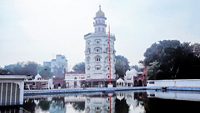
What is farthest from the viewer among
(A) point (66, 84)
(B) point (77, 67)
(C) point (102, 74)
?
(B) point (77, 67)

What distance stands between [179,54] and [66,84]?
83.8ft

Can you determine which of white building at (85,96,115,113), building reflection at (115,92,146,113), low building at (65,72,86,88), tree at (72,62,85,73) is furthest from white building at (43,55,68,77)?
white building at (85,96,115,113)

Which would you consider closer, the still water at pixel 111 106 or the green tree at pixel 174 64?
the still water at pixel 111 106

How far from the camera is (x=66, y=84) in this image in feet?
197

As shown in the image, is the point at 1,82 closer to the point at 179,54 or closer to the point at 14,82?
the point at 14,82

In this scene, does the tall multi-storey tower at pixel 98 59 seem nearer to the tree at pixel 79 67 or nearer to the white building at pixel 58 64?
the tree at pixel 79 67

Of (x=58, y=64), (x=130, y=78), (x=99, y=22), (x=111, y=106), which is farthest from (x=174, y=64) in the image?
(x=58, y=64)

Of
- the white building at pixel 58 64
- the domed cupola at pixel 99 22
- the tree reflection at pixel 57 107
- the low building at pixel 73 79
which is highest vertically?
the domed cupola at pixel 99 22

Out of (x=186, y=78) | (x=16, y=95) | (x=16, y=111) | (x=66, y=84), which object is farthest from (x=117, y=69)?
(x=16, y=111)

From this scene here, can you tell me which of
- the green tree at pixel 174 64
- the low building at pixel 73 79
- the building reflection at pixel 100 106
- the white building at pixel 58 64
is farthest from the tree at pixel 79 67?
the building reflection at pixel 100 106

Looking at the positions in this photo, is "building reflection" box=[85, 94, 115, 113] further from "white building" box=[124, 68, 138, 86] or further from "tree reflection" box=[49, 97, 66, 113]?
"white building" box=[124, 68, 138, 86]

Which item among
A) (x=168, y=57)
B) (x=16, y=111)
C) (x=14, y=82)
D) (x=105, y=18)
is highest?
(x=105, y=18)

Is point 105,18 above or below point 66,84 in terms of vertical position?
above

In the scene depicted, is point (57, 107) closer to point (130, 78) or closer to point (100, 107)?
point (100, 107)
